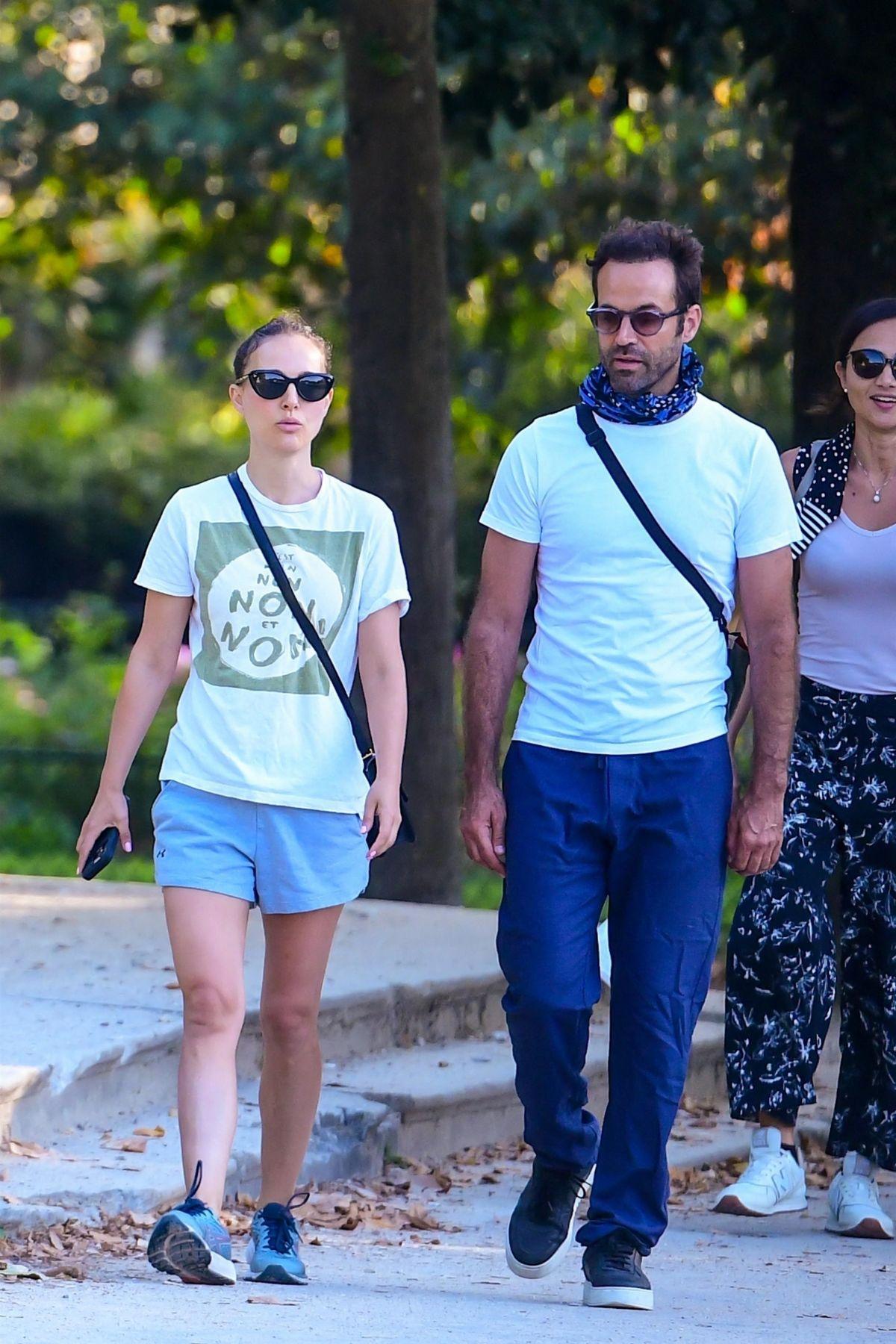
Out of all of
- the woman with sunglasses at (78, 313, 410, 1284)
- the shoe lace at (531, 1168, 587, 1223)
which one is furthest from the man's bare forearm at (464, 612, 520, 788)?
the shoe lace at (531, 1168, 587, 1223)

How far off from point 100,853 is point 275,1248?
33.4 inches

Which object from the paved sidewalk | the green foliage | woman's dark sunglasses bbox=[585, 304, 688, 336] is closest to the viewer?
the paved sidewalk

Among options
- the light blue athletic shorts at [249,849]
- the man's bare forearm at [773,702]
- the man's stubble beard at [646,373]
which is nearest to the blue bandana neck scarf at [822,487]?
the man's bare forearm at [773,702]

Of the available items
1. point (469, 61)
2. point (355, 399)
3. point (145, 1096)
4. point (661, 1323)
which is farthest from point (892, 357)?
point (469, 61)

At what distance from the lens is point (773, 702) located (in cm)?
408

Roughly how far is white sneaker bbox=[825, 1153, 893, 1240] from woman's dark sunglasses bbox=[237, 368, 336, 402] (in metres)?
2.35

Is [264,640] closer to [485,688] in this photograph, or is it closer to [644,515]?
[485,688]

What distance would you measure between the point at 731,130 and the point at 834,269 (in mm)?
5105

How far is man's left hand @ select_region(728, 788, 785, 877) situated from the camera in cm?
406

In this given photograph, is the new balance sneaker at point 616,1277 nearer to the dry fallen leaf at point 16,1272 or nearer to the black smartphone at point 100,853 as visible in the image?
the dry fallen leaf at point 16,1272

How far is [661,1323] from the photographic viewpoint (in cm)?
379

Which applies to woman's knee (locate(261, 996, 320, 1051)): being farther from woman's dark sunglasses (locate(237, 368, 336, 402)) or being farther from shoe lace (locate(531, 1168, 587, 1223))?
woman's dark sunglasses (locate(237, 368, 336, 402))

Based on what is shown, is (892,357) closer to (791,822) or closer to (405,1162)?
(791,822)

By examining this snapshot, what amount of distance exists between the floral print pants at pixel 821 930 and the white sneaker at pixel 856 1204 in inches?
2.0
